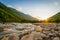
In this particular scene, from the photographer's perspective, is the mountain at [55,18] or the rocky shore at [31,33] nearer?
the rocky shore at [31,33]

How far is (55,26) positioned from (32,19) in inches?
23.8

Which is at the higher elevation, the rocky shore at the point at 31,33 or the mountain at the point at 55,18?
the mountain at the point at 55,18

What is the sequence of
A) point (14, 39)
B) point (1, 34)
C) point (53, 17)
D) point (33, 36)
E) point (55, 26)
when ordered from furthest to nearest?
point (55, 26)
point (53, 17)
point (1, 34)
point (33, 36)
point (14, 39)

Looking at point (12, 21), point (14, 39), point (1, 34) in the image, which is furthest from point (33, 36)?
point (12, 21)

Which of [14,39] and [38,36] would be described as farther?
[38,36]

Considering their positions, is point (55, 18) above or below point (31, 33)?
above

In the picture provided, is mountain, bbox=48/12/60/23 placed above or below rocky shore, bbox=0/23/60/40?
above

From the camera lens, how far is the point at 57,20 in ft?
10.1

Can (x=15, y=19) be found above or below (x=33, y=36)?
above

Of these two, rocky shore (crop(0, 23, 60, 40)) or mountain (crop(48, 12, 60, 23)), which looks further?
mountain (crop(48, 12, 60, 23))

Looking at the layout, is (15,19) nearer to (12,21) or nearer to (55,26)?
(12,21)

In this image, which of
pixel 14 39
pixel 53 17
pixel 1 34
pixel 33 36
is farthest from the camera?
pixel 53 17

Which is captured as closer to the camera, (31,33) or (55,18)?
(31,33)

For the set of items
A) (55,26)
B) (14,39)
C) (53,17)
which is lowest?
(14,39)
